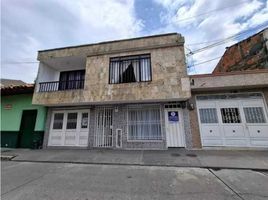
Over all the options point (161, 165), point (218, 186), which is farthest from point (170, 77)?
point (218, 186)

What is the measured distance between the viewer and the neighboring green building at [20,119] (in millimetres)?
9656

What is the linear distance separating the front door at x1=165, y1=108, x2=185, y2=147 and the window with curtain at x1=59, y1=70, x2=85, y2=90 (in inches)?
251

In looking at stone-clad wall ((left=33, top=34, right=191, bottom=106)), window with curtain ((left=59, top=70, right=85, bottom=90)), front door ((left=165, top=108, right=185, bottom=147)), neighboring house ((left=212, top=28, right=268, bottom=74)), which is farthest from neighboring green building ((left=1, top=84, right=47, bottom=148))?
neighboring house ((left=212, top=28, right=268, bottom=74))

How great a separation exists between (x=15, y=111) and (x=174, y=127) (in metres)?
10.9

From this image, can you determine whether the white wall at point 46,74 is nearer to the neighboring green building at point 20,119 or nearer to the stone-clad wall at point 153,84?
the neighboring green building at point 20,119

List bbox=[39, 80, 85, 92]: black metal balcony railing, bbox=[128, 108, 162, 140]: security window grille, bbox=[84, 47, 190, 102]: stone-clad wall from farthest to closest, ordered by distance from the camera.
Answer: bbox=[39, 80, 85, 92]: black metal balcony railing < bbox=[128, 108, 162, 140]: security window grille < bbox=[84, 47, 190, 102]: stone-clad wall

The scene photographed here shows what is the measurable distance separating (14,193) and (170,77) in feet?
24.2

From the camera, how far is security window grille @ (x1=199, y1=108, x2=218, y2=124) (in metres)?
8.02

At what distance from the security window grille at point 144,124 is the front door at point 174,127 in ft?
1.66

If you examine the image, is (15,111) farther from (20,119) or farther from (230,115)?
(230,115)

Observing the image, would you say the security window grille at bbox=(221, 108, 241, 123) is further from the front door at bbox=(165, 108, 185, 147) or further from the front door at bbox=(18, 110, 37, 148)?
the front door at bbox=(18, 110, 37, 148)

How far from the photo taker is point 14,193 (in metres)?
3.57

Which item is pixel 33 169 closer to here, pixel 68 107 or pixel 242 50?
pixel 68 107

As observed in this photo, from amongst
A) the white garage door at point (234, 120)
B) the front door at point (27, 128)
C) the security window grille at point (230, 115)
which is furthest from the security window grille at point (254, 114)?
the front door at point (27, 128)
